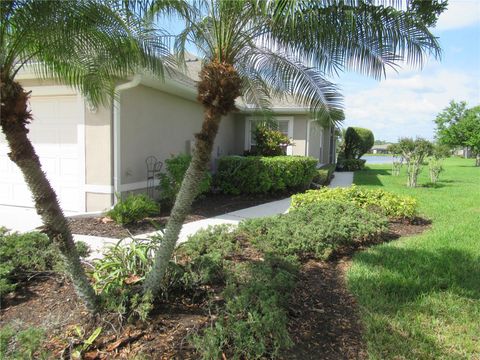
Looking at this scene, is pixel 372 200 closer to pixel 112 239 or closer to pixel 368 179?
pixel 112 239

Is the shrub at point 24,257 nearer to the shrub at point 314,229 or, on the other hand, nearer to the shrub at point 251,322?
the shrub at point 251,322

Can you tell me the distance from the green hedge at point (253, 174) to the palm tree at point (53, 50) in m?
7.21

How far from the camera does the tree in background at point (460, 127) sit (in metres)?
41.2

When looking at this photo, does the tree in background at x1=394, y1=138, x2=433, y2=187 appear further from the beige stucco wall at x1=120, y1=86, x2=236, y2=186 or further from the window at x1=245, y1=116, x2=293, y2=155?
the beige stucco wall at x1=120, y1=86, x2=236, y2=186

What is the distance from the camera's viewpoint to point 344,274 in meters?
4.88

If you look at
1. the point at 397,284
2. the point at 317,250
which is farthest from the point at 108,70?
the point at 397,284

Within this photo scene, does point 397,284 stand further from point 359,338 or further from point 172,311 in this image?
point 172,311

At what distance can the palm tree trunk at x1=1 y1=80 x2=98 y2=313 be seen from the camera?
2.70 m

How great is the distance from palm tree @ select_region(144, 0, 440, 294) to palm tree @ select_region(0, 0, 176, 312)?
70 centimetres

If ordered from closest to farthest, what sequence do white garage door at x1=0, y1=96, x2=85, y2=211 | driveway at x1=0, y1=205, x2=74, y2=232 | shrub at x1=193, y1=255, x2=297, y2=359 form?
shrub at x1=193, y1=255, x2=297, y2=359 → driveway at x1=0, y1=205, x2=74, y2=232 → white garage door at x1=0, y1=96, x2=85, y2=211

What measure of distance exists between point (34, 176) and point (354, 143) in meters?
27.1

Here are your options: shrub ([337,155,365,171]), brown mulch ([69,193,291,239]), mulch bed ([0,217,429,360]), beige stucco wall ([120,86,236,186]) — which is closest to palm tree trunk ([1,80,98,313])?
mulch bed ([0,217,429,360])

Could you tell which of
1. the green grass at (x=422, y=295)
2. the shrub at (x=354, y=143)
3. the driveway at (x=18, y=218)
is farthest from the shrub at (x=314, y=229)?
the shrub at (x=354, y=143)

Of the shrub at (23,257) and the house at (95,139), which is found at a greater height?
the house at (95,139)
